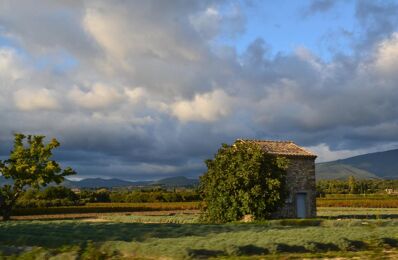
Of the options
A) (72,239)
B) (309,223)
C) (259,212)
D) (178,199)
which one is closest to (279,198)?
(259,212)

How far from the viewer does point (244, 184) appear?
125 feet

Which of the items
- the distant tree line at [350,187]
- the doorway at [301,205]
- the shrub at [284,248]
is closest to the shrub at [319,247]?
the shrub at [284,248]

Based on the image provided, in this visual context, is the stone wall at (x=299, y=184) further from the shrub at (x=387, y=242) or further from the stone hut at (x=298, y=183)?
the shrub at (x=387, y=242)

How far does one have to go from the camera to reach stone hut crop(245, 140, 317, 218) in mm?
41125

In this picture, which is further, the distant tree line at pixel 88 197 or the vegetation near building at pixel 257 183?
the distant tree line at pixel 88 197

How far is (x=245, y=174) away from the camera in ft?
125

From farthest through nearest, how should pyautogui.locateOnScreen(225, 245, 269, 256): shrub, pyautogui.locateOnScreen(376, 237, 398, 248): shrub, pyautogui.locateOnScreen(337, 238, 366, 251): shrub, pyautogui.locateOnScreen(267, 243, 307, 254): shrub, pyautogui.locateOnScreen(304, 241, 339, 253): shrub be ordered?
1. pyautogui.locateOnScreen(376, 237, 398, 248): shrub
2. pyautogui.locateOnScreen(337, 238, 366, 251): shrub
3. pyautogui.locateOnScreen(304, 241, 339, 253): shrub
4. pyautogui.locateOnScreen(267, 243, 307, 254): shrub
5. pyautogui.locateOnScreen(225, 245, 269, 256): shrub

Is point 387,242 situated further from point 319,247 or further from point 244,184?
point 244,184

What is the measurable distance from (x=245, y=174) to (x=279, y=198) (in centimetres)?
299

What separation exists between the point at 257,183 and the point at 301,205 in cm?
569

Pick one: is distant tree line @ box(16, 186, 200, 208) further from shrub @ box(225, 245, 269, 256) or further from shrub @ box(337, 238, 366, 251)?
shrub @ box(225, 245, 269, 256)

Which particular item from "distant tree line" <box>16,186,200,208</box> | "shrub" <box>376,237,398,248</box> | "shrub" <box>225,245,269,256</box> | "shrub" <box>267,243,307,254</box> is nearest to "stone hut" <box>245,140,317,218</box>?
"shrub" <box>376,237,398,248</box>

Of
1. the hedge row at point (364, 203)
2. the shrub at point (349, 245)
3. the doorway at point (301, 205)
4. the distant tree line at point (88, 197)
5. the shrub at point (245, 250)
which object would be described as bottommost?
the shrub at point (245, 250)

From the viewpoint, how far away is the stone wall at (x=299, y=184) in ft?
135
